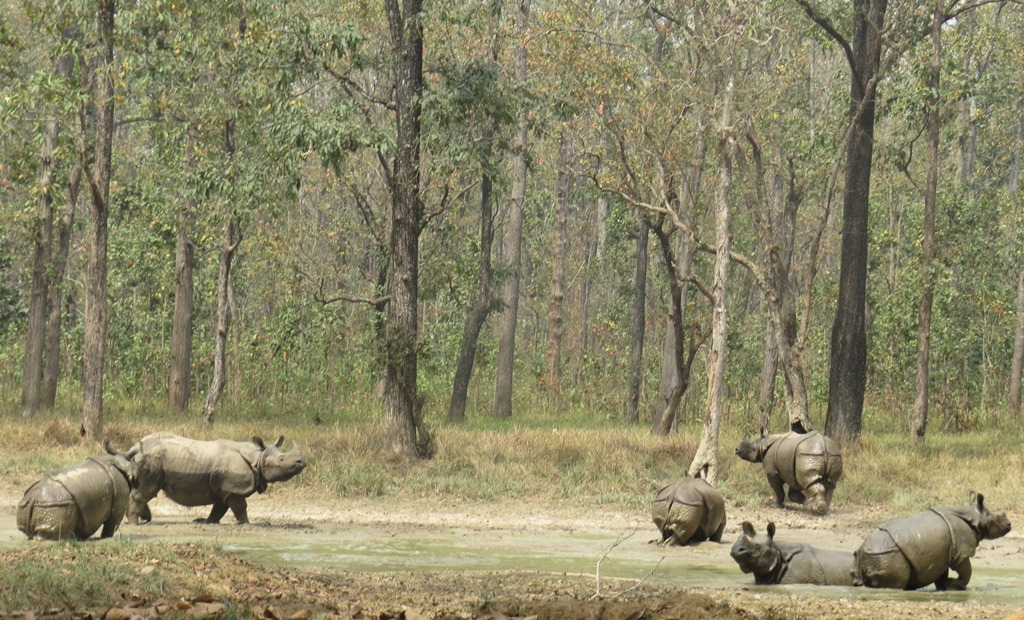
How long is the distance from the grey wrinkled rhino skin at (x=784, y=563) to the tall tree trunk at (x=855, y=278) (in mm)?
10255

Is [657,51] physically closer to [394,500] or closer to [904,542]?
[394,500]

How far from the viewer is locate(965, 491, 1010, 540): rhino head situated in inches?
468

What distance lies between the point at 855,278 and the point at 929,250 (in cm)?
335

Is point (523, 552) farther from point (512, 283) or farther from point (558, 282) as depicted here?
point (558, 282)

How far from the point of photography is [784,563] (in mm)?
12109

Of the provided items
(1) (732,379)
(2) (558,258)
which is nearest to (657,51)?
(2) (558,258)

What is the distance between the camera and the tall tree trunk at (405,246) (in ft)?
67.6

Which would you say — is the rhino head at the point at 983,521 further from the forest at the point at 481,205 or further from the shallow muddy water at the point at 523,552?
the forest at the point at 481,205

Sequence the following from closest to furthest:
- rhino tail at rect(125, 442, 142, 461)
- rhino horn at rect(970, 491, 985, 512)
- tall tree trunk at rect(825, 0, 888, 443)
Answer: rhino horn at rect(970, 491, 985, 512) → rhino tail at rect(125, 442, 142, 461) → tall tree trunk at rect(825, 0, 888, 443)

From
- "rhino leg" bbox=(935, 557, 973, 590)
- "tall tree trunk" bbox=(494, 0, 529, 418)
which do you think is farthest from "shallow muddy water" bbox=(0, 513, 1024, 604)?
"tall tree trunk" bbox=(494, 0, 529, 418)

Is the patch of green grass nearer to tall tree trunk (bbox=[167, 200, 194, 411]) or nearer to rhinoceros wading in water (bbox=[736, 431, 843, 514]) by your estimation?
rhinoceros wading in water (bbox=[736, 431, 843, 514])

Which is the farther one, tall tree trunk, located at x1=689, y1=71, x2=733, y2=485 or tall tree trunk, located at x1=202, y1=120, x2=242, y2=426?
tall tree trunk, located at x1=202, y1=120, x2=242, y2=426

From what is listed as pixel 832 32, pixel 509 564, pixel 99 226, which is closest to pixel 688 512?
pixel 509 564

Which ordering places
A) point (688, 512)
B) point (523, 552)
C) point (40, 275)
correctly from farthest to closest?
point (40, 275)
point (523, 552)
point (688, 512)
